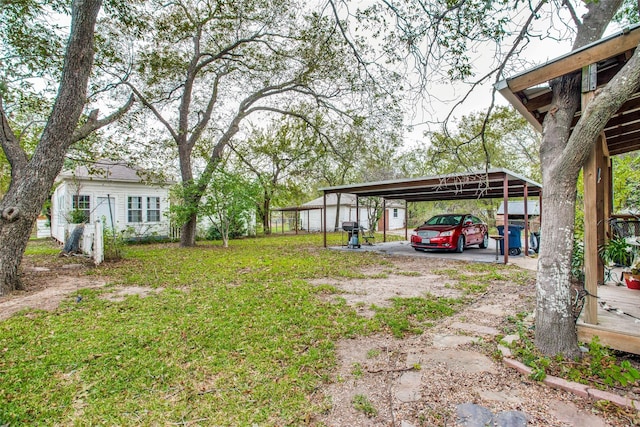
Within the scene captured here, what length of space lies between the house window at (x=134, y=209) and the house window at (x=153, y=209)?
410 millimetres

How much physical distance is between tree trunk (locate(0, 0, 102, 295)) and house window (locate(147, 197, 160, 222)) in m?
9.93

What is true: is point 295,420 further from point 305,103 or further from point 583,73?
point 305,103

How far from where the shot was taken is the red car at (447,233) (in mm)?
10945

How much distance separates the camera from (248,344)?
3352 millimetres

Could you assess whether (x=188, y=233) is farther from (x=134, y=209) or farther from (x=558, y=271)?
(x=558, y=271)

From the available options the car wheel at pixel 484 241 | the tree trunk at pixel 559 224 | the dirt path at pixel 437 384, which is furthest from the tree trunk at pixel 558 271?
the car wheel at pixel 484 241

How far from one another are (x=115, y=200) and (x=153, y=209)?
5.66 ft

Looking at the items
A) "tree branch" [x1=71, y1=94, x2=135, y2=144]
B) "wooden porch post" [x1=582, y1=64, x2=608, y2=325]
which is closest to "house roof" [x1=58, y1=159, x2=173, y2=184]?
"tree branch" [x1=71, y1=94, x2=135, y2=144]

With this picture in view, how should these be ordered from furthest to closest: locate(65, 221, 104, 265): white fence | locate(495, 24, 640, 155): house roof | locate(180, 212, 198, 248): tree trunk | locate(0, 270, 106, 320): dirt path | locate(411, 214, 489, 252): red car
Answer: locate(180, 212, 198, 248): tree trunk, locate(411, 214, 489, 252): red car, locate(65, 221, 104, 265): white fence, locate(0, 270, 106, 320): dirt path, locate(495, 24, 640, 155): house roof

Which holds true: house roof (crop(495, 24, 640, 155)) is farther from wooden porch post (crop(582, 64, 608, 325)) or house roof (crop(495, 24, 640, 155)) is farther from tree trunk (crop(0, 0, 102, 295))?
tree trunk (crop(0, 0, 102, 295))

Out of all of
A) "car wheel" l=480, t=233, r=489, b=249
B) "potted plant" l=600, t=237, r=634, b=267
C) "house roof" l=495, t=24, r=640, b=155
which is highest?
"house roof" l=495, t=24, r=640, b=155

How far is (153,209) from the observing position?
15898 mm

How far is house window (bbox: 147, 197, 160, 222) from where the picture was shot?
15.8 metres

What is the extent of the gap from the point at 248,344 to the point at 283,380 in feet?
2.86
